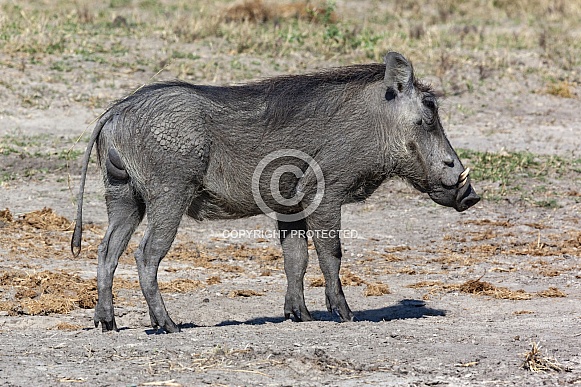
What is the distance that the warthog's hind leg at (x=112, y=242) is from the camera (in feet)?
21.6

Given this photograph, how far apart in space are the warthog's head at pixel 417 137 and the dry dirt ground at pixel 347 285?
932 mm

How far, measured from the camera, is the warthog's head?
6.87m

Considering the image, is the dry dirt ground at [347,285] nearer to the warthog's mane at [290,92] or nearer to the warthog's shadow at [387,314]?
the warthog's shadow at [387,314]

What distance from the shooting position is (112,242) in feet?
21.9

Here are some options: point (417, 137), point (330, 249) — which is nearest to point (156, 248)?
point (330, 249)

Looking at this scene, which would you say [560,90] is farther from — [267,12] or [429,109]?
[429,109]

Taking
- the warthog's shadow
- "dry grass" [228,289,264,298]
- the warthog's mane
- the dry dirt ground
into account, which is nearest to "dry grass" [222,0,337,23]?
the dry dirt ground

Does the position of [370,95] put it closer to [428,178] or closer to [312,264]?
[428,178]

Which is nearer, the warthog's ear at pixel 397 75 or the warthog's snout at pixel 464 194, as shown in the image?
the warthog's ear at pixel 397 75

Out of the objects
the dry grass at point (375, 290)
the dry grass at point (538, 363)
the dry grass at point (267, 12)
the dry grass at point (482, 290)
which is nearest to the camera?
the dry grass at point (538, 363)

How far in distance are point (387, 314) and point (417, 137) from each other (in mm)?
1370

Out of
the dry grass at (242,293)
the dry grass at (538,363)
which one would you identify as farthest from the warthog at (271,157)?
the dry grass at (538,363)

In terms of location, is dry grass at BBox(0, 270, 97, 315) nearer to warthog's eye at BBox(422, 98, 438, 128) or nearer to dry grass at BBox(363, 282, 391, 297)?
dry grass at BBox(363, 282, 391, 297)

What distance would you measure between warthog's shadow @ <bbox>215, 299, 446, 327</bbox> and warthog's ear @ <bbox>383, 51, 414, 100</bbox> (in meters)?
1.59
